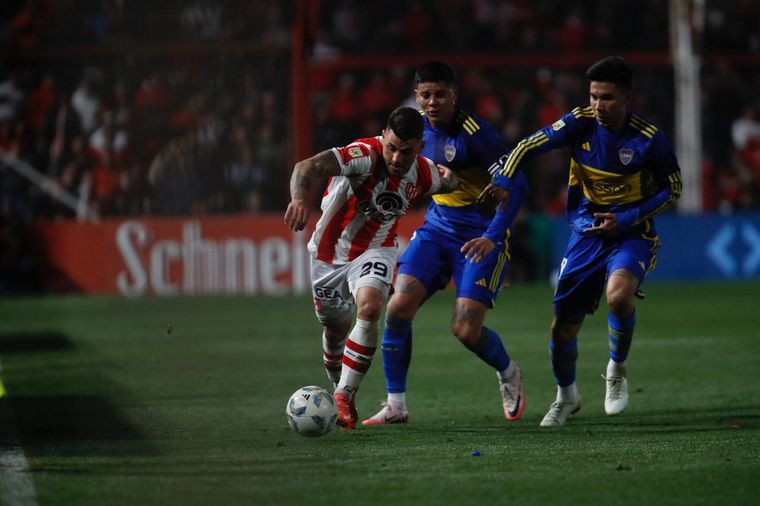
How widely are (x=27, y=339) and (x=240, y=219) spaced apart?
19.6 feet

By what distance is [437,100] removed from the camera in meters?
8.32

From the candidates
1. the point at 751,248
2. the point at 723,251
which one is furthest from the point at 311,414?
the point at 751,248

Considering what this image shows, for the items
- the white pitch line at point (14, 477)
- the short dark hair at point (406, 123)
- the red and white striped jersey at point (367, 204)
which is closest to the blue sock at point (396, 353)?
the red and white striped jersey at point (367, 204)

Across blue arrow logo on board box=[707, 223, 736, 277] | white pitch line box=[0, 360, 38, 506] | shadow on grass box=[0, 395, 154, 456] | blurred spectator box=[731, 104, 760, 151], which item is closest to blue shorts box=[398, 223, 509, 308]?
shadow on grass box=[0, 395, 154, 456]

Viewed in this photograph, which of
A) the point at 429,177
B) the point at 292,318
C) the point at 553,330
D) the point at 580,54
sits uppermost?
the point at 580,54

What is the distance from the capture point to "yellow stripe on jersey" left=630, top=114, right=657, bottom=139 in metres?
8.13

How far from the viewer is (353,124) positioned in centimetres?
2003

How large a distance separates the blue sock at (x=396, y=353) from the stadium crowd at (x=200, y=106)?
37.3 ft

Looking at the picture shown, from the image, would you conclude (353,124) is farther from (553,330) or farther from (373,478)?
(373,478)

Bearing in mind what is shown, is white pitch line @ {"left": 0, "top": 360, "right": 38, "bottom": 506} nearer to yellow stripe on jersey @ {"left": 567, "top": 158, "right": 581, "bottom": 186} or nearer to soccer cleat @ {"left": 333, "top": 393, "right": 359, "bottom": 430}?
soccer cleat @ {"left": 333, "top": 393, "right": 359, "bottom": 430}

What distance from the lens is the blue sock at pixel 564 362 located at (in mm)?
8328

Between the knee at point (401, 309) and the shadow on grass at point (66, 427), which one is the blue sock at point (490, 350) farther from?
the shadow on grass at point (66, 427)

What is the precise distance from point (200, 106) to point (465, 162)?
11586mm

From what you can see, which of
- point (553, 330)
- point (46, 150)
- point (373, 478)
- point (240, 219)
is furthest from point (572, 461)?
point (46, 150)
